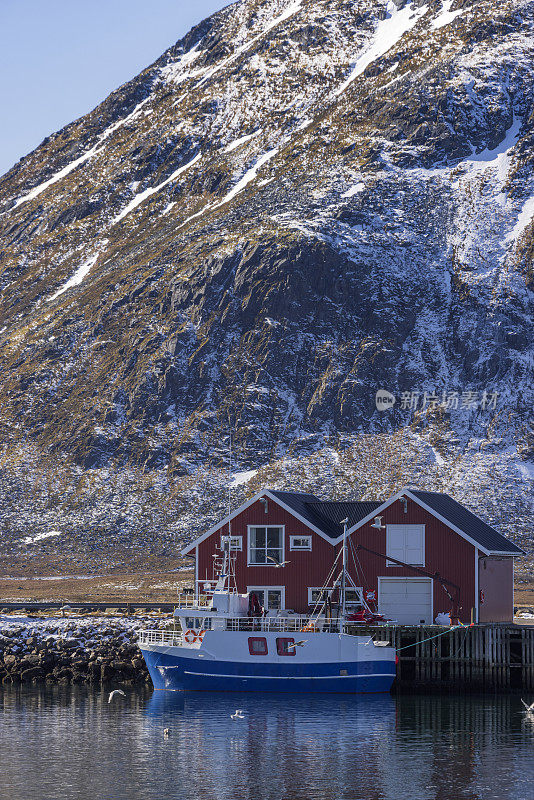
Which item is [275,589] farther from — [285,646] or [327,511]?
[285,646]

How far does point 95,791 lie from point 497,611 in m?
36.3

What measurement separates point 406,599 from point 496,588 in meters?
5.73

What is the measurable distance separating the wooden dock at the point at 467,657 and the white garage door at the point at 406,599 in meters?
5.51

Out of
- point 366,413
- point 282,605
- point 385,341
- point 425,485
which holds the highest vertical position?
point 385,341

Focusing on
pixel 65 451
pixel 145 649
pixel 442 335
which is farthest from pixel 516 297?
pixel 145 649

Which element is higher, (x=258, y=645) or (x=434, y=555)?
(x=434, y=555)

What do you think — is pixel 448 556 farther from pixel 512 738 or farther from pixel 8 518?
pixel 8 518

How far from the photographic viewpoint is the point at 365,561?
7044 cm

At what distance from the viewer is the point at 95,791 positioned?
4050cm

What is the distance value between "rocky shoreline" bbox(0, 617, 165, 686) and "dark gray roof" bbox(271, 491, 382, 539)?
34.1ft

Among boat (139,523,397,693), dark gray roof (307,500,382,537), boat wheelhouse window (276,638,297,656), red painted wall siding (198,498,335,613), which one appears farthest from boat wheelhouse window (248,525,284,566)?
boat wheelhouse window (276,638,297,656)

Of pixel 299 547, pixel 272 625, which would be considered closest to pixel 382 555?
pixel 299 547

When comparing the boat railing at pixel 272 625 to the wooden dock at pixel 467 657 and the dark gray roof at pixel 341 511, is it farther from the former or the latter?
the dark gray roof at pixel 341 511

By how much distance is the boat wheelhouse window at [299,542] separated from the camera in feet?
236
